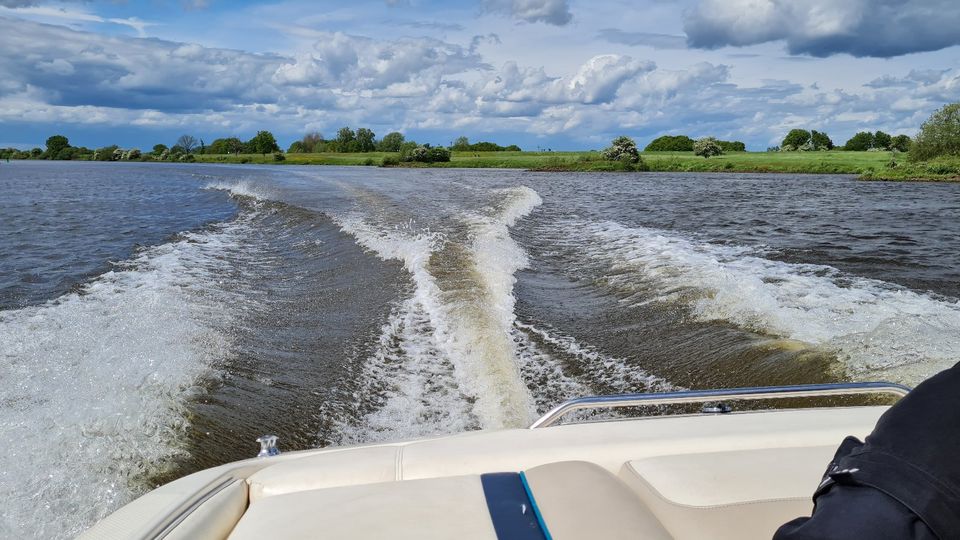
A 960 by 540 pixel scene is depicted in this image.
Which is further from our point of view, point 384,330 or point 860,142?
point 860,142

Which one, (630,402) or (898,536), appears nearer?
(898,536)

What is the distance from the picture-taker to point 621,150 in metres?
59.7

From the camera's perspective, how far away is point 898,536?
47.7 inches

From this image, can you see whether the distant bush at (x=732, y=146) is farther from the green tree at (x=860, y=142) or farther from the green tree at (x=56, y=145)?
the green tree at (x=56, y=145)

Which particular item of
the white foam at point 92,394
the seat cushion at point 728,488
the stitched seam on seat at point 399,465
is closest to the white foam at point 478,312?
the white foam at point 92,394

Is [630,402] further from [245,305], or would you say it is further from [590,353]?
[245,305]

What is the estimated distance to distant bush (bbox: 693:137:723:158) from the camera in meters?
67.4

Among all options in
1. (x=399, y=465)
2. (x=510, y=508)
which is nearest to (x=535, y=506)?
(x=510, y=508)

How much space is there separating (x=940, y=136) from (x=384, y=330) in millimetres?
43621

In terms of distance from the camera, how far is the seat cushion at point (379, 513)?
151 centimetres

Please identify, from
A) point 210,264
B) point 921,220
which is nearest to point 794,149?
point 921,220

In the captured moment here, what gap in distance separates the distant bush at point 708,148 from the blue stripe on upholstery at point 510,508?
70240 mm

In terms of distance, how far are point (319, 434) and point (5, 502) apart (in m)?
1.64

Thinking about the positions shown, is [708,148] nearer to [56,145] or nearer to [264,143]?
[264,143]
